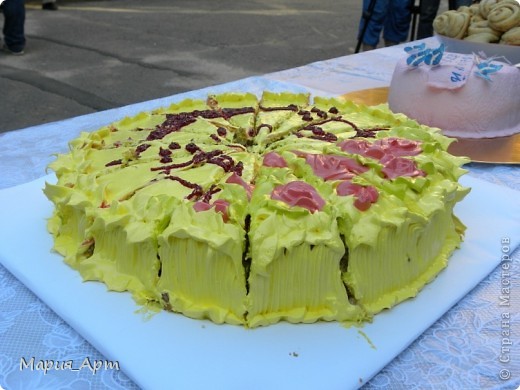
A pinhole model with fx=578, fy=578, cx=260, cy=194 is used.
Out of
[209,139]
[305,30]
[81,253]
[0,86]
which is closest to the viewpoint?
Result: [81,253]

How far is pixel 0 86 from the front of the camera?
455 centimetres

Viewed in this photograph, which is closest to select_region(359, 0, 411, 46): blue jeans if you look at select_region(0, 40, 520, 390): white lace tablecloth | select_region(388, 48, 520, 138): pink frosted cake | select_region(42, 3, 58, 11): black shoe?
select_region(388, 48, 520, 138): pink frosted cake

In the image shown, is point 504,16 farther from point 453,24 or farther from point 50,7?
point 50,7

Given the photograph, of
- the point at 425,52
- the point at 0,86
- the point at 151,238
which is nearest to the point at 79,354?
the point at 151,238

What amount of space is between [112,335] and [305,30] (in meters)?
6.27

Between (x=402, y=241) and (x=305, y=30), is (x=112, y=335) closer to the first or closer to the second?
(x=402, y=241)

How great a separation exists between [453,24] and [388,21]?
252 cm

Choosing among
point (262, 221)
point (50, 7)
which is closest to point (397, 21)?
point (262, 221)

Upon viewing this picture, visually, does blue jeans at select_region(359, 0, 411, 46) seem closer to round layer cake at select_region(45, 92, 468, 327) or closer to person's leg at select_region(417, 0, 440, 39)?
person's leg at select_region(417, 0, 440, 39)

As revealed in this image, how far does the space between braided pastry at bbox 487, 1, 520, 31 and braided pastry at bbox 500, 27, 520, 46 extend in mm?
22

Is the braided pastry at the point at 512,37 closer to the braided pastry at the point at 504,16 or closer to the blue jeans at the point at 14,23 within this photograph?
the braided pastry at the point at 504,16

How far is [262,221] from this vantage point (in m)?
1.17

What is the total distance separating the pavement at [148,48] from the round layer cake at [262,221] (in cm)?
265

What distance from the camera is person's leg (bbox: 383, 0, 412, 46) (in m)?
4.68
